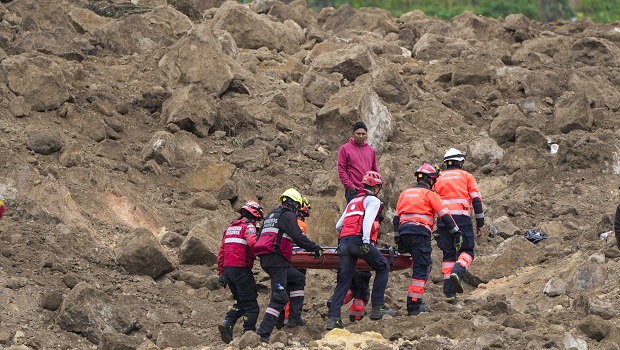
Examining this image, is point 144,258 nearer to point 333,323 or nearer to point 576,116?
point 333,323

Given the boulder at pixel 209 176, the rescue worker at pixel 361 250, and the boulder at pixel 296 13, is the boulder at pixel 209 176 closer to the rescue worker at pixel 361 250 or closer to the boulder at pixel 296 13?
the rescue worker at pixel 361 250

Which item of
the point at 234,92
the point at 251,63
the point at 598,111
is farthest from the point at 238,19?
the point at 598,111

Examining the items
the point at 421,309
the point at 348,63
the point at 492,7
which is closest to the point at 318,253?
the point at 421,309

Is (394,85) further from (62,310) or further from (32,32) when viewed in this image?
(62,310)

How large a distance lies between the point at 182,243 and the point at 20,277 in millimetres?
2573

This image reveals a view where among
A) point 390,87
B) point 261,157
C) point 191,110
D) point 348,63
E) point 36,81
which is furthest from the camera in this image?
point 348,63

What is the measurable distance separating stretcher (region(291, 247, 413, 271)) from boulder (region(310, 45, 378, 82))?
9942mm

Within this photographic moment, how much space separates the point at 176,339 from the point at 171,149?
21.6 feet

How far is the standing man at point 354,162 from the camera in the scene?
14.3 meters

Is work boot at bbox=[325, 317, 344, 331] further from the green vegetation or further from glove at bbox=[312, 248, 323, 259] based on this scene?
the green vegetation

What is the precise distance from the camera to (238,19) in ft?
82.3

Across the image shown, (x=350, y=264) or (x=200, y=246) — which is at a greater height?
(x=350, y=264)

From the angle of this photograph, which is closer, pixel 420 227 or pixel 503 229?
pixel 420 227

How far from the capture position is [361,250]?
11898 mm
